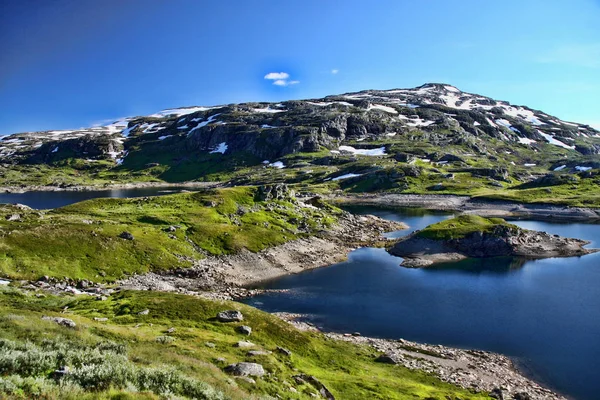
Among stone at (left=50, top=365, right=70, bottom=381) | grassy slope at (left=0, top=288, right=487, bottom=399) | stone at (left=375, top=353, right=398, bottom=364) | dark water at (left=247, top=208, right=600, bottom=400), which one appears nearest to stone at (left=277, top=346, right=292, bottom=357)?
grassy slope at (left=0, top=288, right=487, bottom=399)

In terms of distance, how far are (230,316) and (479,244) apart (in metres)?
75.4

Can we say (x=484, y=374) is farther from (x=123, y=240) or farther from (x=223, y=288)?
(x=123, y=240)

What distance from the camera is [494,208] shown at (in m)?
173

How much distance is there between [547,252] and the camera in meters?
96.5

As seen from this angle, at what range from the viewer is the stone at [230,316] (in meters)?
41.2

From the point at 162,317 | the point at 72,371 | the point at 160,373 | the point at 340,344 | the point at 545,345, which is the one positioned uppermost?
the point at 72,371

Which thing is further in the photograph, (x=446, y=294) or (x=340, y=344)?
(x=446, y=294)

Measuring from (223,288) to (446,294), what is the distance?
38.8 metres

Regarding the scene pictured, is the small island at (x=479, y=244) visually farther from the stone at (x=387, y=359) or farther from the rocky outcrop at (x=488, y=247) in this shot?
the stone at (x=387, y=359)

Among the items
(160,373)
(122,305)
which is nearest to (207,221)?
(122,305)

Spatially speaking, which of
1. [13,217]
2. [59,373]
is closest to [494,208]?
[13,217]

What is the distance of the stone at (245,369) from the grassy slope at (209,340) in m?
0.68

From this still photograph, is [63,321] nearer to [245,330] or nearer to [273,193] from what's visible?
[245,330]

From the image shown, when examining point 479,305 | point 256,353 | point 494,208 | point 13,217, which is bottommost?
point 479,305
